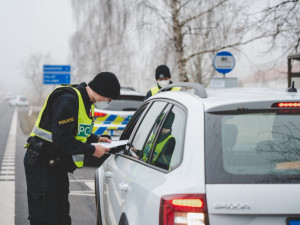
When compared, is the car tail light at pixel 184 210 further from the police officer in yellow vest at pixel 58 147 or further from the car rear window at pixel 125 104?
the car rear window at pixel 125 104

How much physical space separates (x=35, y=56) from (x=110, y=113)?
11779 cm

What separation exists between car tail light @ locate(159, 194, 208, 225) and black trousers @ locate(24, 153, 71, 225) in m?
1.91

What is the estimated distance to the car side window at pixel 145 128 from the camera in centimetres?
383

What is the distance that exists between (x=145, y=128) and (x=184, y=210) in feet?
4.99

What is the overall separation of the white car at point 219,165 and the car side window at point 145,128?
0.56 feet

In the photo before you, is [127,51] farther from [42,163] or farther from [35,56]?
[35,56]

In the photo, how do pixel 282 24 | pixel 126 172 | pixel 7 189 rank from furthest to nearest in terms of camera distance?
pixel 282 24 → pixel 7 189 → pixel 126 172

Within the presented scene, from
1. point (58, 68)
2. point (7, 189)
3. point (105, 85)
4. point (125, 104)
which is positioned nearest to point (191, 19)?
point (125, 104)

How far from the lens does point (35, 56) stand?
125 m

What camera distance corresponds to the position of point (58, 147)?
14.0ft

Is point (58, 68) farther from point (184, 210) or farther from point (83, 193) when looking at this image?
point (184, 210)

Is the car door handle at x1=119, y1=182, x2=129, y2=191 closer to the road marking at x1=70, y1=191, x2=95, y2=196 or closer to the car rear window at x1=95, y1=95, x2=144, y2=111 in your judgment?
the road marking at x1=70, y1=191, x2=95, y2=196

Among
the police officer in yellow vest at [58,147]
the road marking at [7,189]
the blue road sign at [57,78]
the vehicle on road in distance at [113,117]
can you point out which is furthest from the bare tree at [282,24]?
the blue road sign at [57,78]

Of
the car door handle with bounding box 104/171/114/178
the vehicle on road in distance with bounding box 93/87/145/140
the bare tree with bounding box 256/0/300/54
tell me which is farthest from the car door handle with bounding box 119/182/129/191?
the bare tree with bounding box 256/0/300/54
